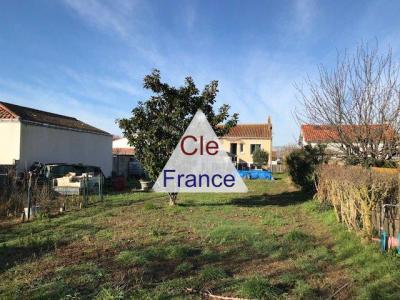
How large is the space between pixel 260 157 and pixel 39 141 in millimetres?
24106

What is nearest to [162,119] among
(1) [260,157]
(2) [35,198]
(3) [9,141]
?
(2) [35,198]

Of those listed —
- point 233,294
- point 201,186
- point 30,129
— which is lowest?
point 233,294

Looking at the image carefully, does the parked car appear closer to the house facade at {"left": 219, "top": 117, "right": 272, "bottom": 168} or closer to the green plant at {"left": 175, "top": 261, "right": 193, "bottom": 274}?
the green plant at {"left": 175, "top": 261, "right": 193, "bottom": 274}

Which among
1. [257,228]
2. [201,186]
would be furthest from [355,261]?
[201,186]

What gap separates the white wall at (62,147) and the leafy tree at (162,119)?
7.99 meters

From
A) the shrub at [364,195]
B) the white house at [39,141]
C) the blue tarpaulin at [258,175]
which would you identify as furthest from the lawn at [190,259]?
the blue tarpaulin at [258,175]

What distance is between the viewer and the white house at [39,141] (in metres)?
18.7

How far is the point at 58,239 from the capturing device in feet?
27.6

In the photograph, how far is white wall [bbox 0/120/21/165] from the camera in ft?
61.1

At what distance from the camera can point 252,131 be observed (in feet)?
143

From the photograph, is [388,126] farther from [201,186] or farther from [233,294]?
[233,294]

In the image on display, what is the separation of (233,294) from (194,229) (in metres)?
4.48

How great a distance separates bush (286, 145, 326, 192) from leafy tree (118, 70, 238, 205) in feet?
17.8

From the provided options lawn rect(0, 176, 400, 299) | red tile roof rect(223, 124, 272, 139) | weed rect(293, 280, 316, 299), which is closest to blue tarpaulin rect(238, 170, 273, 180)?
red tile roof rect(223, 124, 272, 139)
